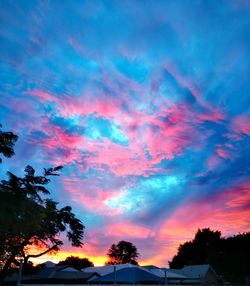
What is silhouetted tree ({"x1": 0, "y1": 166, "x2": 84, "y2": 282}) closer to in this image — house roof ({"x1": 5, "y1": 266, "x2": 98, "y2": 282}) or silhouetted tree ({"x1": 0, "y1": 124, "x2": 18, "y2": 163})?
silhouetted tree ({"x1": 0, "y1": 124, "x2": 18, "y2": 163})

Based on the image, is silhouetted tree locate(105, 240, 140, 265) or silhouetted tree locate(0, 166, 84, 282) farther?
silhouetted tree locate(105, 240, 140, 265)

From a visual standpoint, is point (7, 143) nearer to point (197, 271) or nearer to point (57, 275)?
point (57, 275)

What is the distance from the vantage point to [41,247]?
114ft

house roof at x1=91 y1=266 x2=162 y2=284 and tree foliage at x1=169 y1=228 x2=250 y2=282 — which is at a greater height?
tree foliage at x1=169 y1=228 x2=250 y2=282

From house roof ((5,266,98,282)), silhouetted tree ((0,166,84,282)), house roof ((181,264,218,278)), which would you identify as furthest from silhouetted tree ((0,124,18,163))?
house roof ((181,264,218,278))

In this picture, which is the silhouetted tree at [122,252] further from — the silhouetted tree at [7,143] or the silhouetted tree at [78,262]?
the silhouetted tree at [7,143]

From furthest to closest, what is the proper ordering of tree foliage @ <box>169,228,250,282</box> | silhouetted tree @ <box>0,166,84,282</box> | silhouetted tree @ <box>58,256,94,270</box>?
silhouetted tree @ <box>58,256,94,270</box> < tree foliage @ <box>169,228,250,282</box> < silhouetted tree @ <box>0,166,84,282</box>

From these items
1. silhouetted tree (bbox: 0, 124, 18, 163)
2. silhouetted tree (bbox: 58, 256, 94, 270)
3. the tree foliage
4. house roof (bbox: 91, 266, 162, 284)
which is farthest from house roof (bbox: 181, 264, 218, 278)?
silhouetted tree (bbox: 0, 124, 18, 163)

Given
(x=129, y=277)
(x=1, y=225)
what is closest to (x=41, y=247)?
(x=129, y=277)

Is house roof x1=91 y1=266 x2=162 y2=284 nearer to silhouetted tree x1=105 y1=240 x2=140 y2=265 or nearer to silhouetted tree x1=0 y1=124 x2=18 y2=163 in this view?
silhouetted tree x1=0 y1=124 x2=18 y2=163

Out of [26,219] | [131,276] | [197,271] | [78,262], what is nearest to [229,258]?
[197,271]

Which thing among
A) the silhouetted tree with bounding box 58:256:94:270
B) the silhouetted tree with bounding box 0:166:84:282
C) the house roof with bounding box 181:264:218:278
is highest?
the silhouetted tree with bounding box 58:256:94:270

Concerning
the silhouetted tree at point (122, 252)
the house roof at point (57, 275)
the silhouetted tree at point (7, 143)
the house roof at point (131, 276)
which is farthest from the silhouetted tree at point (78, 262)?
the silhouetted tree at point (7, 143)

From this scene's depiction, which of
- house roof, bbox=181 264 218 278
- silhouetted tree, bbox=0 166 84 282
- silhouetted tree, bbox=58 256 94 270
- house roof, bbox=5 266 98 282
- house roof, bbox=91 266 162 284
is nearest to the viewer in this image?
silhouetted tree, bbox=0 166 84 282
